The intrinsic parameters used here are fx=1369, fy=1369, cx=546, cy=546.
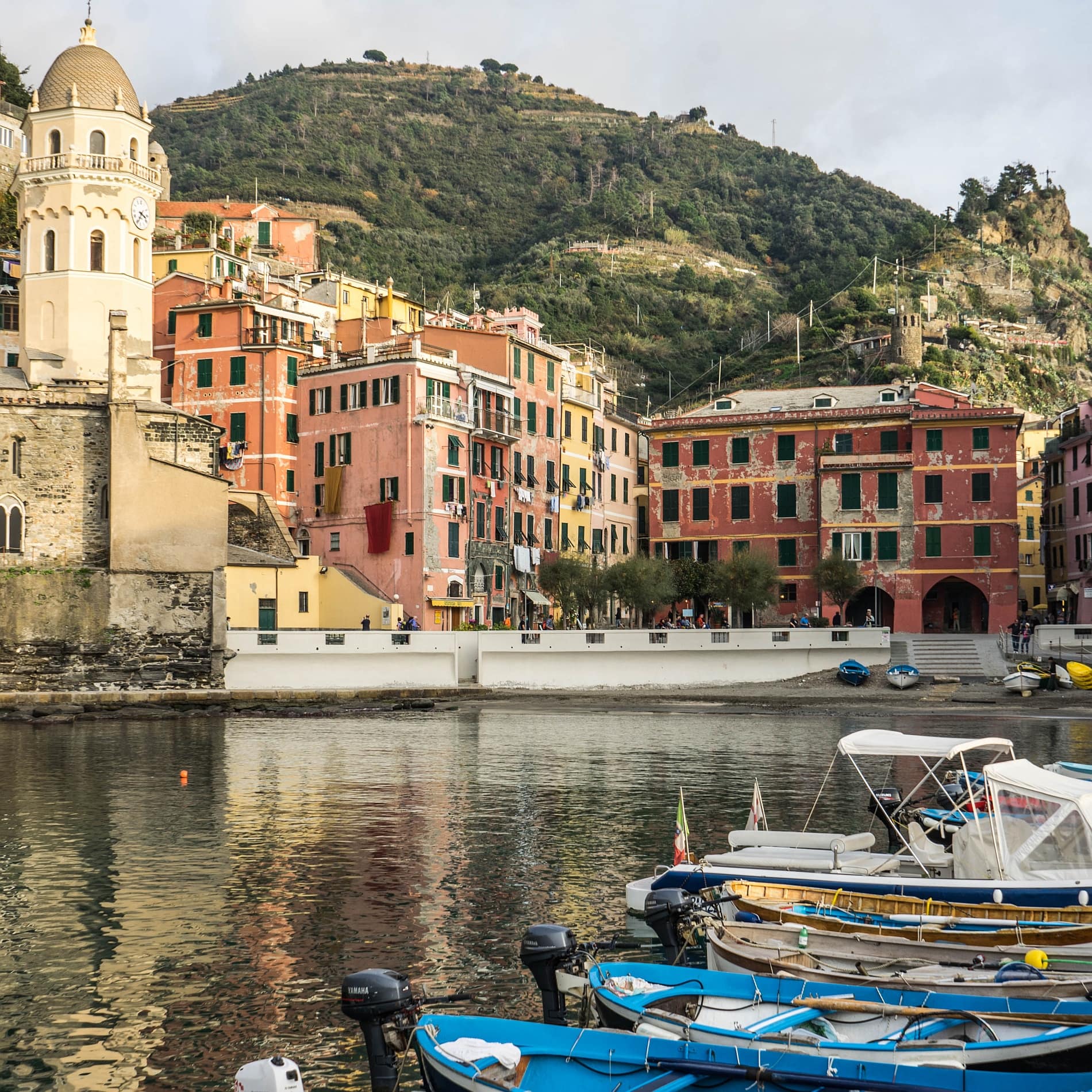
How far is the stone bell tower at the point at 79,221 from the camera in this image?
62.5 m

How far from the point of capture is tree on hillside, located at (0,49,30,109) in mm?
95750

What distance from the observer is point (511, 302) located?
125750mm

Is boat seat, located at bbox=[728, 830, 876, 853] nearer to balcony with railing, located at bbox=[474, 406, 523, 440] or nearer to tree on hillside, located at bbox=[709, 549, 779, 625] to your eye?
tree on hillside, located at bbox=[709, 549, 779, 625]

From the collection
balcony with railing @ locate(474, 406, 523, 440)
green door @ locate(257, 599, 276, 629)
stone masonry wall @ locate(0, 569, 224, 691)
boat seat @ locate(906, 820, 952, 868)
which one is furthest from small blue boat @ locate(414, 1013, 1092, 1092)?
balcony with railing @ locate(474, 406, 523, 440)

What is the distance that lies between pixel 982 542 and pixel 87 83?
4686 centimetres

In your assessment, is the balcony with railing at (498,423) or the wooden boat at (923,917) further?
the balcony with railing at (498,423)

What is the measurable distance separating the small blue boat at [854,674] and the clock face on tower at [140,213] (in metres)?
37.7

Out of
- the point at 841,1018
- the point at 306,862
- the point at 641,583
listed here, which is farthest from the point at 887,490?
the point at 841,1018

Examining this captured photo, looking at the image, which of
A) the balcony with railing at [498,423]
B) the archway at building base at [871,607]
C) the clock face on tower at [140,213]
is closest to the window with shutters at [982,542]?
the archway at building base at [871,607]

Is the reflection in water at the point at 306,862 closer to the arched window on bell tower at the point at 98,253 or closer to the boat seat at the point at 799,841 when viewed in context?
the boat seat at the point at 799,841

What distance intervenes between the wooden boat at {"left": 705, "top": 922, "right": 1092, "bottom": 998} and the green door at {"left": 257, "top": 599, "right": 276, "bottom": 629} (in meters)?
47.4

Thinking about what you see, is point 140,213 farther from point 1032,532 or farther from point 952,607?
point 1032,532

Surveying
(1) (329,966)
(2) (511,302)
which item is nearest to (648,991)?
(1) (329,966)

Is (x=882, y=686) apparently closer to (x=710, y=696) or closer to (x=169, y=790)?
(x=710, y=696)
